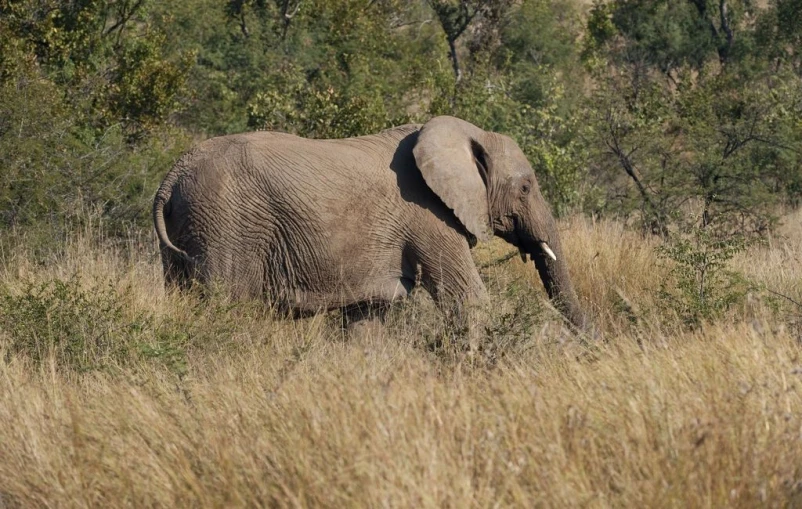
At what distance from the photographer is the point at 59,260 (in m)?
10.0

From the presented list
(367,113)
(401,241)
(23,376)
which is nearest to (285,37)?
(367,113)

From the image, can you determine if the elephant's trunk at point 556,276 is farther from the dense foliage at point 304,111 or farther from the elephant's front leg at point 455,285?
the dense foliage at point 304,111

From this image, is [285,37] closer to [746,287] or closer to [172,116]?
[172,116]

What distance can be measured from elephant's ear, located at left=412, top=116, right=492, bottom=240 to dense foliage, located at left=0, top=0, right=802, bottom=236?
5.20 feet

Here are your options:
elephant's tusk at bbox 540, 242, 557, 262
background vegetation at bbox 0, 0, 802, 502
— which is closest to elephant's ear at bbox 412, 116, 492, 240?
elephant's tusk at bbox 540, 242, 557, 262

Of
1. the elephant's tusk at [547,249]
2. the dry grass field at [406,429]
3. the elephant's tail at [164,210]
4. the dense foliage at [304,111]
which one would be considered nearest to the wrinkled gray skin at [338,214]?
the elephant's tail at [164,210]

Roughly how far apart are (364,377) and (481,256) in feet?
17.6

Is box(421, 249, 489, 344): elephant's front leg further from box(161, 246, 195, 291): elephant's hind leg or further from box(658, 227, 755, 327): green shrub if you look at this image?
box(161, 246, 195, 291): elephant's hind leg

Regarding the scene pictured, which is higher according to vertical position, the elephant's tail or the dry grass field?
the elephant's tail

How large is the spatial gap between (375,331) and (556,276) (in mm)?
1391

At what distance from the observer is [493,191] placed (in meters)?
8.79

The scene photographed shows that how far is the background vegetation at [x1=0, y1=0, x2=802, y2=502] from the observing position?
177 inches

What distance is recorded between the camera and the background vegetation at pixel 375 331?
4484 mm

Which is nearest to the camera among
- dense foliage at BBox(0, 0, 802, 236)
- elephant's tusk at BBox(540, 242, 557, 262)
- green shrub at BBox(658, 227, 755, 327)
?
green shrub at BBox(658, 227, 755, 327)
